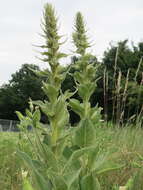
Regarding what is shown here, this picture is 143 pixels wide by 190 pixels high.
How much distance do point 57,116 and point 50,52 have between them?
33 centimetres

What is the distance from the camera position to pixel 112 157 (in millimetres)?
3584

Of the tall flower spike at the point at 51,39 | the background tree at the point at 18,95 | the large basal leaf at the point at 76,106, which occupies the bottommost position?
the background tree at the point at 18,95

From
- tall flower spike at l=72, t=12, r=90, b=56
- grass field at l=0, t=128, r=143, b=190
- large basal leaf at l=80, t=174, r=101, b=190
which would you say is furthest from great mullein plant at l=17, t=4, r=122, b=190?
grass field at l=0, t=128, r=143, b=190

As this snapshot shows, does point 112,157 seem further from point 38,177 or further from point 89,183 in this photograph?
point 38,177

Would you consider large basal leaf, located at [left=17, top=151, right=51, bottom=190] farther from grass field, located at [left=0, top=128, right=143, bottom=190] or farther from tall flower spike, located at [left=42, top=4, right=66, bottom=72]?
grass field, located at [left=0, top=128, right=143, bottom=190]

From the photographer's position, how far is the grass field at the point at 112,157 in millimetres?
3279

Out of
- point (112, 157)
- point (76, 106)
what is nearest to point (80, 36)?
point (76, 106)

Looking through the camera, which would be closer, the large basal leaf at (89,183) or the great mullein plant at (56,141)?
the great mullein plant at (56,141)

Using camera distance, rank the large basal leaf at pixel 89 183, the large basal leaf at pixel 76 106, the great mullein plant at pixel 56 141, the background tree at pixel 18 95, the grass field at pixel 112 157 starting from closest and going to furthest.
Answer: the great mullein plant at pixel 56 141, the large basal leaf at pixel 89 183, the large basal leaf at pixel 76 106, the grass field at pixel 112 157, the background tree at pixel 18 95

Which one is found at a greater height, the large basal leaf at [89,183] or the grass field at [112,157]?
the large basal leaf at [89,183]

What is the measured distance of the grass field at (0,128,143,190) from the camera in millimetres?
3279

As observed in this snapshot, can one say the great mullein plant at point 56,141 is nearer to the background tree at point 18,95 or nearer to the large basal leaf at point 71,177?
the large basal leaf at point 71,177

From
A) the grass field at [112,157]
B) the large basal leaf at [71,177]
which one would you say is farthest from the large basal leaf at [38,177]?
the grass field at [112,157]

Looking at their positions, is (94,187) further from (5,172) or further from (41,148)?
(5,172)
